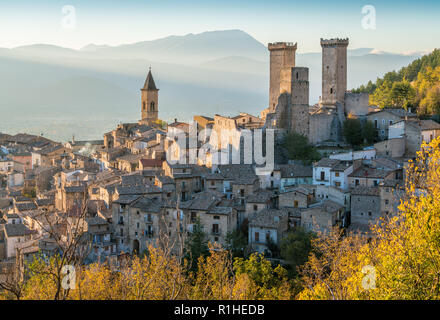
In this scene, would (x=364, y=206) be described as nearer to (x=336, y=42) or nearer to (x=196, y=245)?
(x=196, y=245)

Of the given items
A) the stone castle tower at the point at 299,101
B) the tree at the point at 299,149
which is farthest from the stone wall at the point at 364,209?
the stone castle tower at the point at 299,101

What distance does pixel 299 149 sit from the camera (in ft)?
110

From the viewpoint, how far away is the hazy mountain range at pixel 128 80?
88.3 meters

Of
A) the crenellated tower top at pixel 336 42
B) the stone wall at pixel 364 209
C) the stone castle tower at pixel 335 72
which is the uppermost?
the crenellated tower top at pixel 336 42

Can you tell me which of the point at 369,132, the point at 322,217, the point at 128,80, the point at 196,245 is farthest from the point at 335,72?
the point at 128,80

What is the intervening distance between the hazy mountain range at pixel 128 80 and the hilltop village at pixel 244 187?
26378 millimetres

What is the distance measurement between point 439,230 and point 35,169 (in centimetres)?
4014

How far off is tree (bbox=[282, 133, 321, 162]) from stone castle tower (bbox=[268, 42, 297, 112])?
5.50 m

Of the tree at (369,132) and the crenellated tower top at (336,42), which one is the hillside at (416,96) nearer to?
the tree at (369,132)

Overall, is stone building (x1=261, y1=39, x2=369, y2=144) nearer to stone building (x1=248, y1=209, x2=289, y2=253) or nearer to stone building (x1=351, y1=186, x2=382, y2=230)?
stone building (x1=351, y1=186, x2=382, y2=230)

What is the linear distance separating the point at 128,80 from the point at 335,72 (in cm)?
10627
